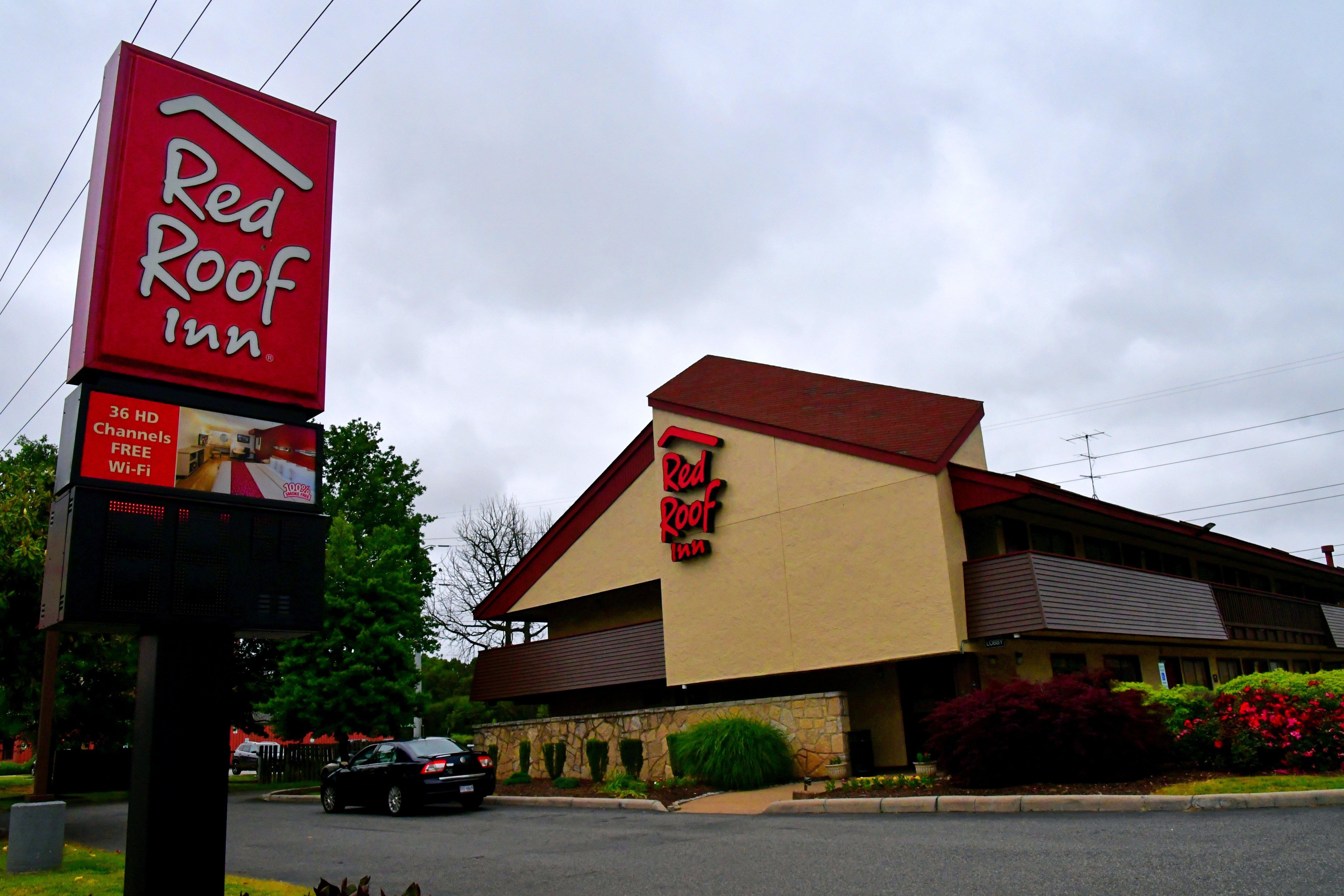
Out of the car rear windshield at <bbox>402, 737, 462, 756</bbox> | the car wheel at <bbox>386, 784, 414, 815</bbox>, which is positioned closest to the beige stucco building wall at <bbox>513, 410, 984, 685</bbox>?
the car rear windshield at <bbox>402, 737, 462, 756</bbox>

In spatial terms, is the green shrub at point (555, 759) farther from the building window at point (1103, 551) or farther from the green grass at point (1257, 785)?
the green grass at point (1257, 785)

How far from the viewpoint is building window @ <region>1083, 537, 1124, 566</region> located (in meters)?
26.2

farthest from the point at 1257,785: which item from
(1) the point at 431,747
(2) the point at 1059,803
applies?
(1) the point at 431,747

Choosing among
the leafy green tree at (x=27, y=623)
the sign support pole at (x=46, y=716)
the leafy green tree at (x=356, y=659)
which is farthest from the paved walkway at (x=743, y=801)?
the leafy green tree at (x=356, y=659)

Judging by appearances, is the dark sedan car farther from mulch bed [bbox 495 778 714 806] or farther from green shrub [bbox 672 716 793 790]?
green shrub [bbox 672 716 793 790]

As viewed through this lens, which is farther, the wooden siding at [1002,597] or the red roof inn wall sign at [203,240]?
the wooden siding at [1002,597]

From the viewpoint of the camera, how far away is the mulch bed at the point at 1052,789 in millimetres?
13031

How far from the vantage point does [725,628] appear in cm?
2436

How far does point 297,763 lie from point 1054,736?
26594 mm

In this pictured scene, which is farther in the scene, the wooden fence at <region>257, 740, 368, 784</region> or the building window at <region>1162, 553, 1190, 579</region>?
the wooden fence at <region>257, 740, 368, 784</region>

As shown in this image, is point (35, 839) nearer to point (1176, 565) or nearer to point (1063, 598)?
point (1063, 598)

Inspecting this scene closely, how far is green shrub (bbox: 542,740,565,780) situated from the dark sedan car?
4.02m

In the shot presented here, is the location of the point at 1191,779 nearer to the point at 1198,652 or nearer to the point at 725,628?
the point at 725,628

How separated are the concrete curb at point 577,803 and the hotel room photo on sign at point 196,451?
10093 mm
